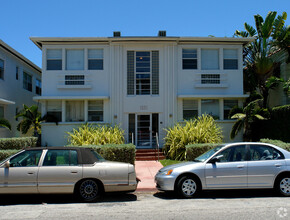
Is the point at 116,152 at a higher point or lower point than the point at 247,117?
lower

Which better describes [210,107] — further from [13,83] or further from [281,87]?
[13,83]

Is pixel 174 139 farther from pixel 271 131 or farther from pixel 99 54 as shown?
pixel 99 54

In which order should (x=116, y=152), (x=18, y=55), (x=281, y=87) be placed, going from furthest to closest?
(x=18, y=55), (x=281, y=87), (x=116, y=152)

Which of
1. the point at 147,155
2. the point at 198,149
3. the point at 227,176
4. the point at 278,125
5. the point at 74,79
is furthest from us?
the point at 74,79

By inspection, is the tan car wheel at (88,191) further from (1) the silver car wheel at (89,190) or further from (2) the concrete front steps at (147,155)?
(2) the concrete front steps at (147,155)

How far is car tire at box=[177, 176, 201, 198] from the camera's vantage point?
723 cm

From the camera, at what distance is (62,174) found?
6910mm

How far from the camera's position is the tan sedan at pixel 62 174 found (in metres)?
6.85


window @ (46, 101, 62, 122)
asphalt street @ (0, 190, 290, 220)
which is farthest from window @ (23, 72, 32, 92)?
asphalt street @ (0, 190, 290, 220)

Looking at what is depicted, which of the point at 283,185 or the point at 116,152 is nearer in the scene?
the point at 283,185

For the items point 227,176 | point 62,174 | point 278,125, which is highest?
point 278,125

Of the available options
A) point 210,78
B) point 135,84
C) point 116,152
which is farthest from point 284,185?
point 135,84

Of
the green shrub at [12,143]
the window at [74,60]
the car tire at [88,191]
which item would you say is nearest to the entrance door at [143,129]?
the window at [74,60]

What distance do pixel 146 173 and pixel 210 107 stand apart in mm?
7159
